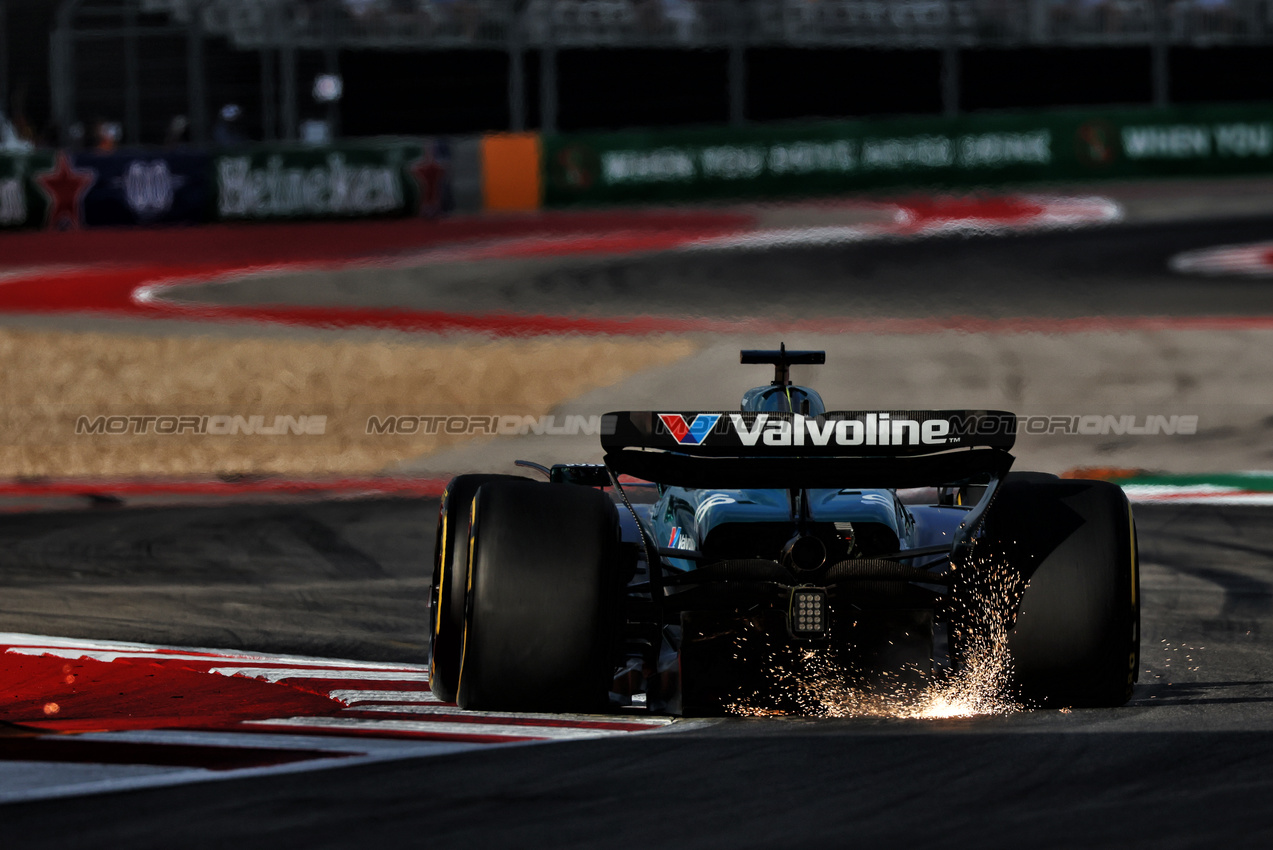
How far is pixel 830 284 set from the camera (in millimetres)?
23453

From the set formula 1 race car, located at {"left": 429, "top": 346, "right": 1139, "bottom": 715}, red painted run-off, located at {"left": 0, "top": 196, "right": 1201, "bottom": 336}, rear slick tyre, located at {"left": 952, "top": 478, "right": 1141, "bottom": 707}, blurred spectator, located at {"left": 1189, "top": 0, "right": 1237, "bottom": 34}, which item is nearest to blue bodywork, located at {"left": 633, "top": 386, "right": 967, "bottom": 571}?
formula 1 race car, located at {"left": 429, "top": 346, "right": 1139, "bottom": 715}

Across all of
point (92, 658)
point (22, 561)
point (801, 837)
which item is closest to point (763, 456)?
point (801, 837)

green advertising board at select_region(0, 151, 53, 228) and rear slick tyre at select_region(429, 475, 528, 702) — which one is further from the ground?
green advertising board at select_region(0, 151, 53, 228)

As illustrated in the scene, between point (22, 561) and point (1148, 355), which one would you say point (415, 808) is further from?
point (1148, 355)

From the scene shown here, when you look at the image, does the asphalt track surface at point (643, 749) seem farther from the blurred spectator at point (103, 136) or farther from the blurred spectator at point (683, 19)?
the blurred spectator at point (683, 19)

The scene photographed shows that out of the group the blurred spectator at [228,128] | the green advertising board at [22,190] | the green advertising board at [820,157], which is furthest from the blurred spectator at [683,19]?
the green advertising board at [22,190]

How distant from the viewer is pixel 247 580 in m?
10.8

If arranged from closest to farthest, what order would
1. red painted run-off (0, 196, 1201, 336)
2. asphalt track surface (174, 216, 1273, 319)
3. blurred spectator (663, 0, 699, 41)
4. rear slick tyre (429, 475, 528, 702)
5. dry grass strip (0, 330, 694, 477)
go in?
rear slick tyre (429, 475, 528, 702) → dry grass strip (0, 330, 694, 477) → red painted run-off (0, 196, 1201, 336) → asphalt track surface (174, 216, 1273, 319) → blurred spectator (663, 0, 699, 41)

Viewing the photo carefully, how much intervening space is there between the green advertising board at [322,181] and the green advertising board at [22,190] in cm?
241

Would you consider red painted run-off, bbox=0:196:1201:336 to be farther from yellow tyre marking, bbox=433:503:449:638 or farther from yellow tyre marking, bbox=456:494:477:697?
yellow tyre marking, bbox=456:494:477:697

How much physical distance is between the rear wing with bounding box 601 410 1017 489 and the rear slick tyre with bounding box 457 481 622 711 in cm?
34

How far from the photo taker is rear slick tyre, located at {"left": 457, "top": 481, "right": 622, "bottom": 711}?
19.8ft

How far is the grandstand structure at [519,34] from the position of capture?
2812cm

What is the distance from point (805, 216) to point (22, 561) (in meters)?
17.5
